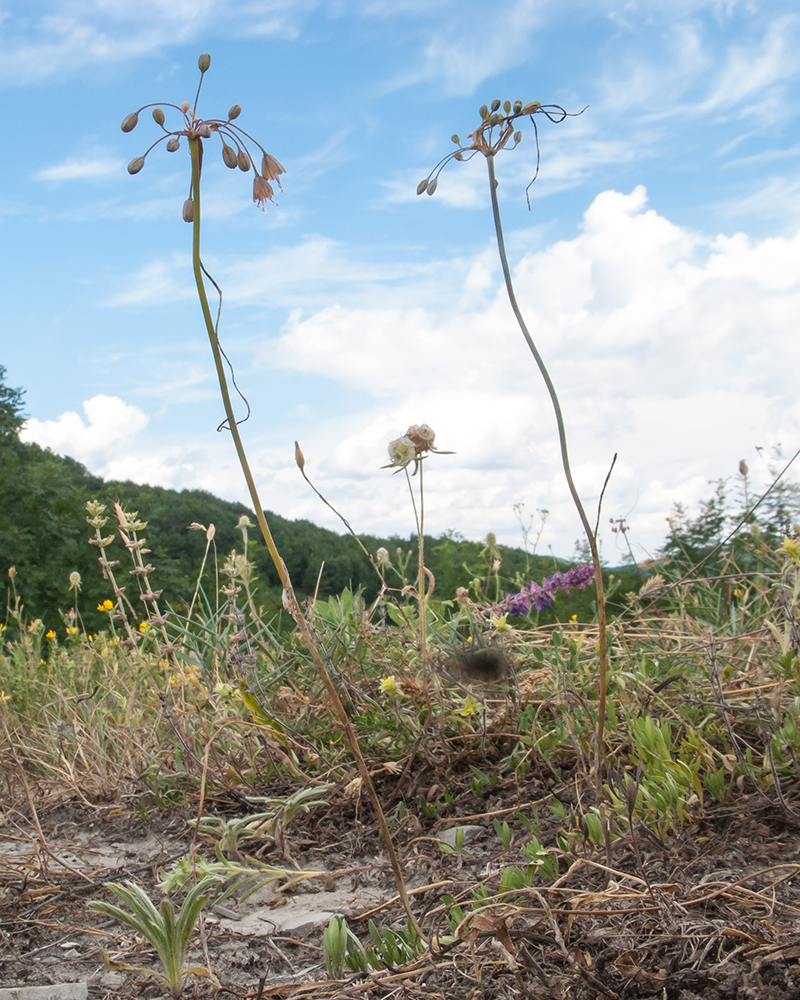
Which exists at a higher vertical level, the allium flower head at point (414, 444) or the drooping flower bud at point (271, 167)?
the drooping flower bud at point (271, 167)

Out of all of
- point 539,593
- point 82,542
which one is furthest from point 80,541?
point 539,593

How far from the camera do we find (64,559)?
14.7 metres

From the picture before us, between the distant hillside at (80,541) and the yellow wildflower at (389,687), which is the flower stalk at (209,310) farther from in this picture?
the distant hillside at (80,541)

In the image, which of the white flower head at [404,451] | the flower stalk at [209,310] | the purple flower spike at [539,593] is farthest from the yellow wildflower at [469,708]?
the flower stalk at [209,310]

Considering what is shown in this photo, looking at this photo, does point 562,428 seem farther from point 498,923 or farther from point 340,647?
point 340,647

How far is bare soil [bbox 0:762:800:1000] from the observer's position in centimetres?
128

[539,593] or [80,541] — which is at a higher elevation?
[80,541]

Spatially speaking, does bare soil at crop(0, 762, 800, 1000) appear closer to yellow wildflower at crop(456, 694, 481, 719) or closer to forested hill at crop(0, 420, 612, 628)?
yellow wildflower at crop(456, 694, 481, 719)

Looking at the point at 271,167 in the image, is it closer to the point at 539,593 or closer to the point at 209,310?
the point at 209,310

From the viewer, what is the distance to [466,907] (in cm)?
168

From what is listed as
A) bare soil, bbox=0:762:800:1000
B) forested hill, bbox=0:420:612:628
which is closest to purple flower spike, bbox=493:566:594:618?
bare soil, bbox=0:762:800:1000

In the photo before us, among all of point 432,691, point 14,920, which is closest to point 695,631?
point 432,691

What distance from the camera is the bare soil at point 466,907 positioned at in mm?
1280

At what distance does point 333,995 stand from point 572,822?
0.92 meters
